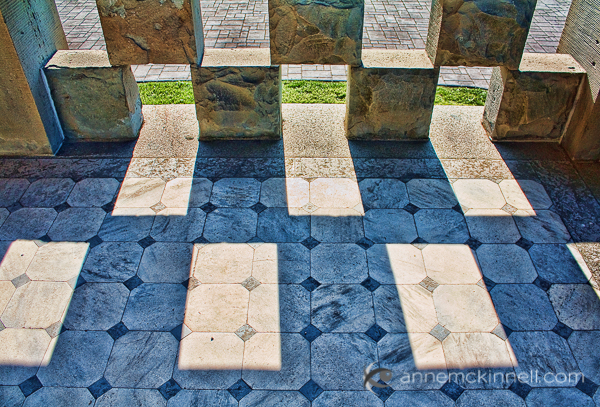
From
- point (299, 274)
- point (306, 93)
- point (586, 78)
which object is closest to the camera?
point (299, 274)

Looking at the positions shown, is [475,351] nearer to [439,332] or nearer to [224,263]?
[439,332]

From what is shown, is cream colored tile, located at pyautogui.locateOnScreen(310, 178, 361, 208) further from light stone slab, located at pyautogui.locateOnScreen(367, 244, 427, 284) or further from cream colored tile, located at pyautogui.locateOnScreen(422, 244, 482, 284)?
cream colored tile, located at pyautogui.locateOnScreen(422, 244, 482, 284)

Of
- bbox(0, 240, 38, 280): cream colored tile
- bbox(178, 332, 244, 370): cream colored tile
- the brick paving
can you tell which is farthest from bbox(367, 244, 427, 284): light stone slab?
the brick paving

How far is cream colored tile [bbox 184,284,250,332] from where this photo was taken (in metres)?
3.36

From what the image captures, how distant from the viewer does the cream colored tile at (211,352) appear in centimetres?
313

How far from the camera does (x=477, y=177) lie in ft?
15.2

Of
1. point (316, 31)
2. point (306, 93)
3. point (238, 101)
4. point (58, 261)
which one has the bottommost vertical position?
point (58, 261)

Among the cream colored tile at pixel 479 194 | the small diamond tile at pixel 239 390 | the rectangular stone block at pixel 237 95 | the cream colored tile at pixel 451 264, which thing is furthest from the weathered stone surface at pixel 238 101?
the small diamond tile at pixel 239 390

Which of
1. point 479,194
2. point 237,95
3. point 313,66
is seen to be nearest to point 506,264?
point 479,194

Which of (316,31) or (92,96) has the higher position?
(316,31)

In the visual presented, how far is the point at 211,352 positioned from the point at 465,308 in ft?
6.13

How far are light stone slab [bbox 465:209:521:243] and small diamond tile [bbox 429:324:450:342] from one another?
1008 millimetres

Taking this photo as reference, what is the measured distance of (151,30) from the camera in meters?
4.39

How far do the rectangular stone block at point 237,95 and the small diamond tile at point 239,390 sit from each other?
9.25 feet
